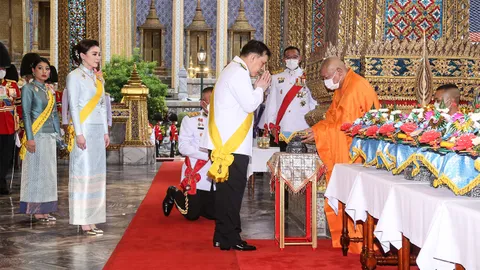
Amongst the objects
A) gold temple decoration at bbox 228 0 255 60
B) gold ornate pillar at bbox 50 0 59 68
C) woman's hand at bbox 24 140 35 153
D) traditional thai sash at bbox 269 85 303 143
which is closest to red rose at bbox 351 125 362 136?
woman's hand at bbox 24 140 35 153

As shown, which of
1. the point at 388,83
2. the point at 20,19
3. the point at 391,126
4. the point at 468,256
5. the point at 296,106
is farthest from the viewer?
the point at 20,19

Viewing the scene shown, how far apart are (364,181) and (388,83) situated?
2460mm

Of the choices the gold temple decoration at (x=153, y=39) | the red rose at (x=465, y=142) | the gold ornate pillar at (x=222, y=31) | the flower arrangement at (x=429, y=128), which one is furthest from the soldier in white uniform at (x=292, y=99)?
the gold temple decoration at (x=153, y=39)

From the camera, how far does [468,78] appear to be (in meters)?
7.59

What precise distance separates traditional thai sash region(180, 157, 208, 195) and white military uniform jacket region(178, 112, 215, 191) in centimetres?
3

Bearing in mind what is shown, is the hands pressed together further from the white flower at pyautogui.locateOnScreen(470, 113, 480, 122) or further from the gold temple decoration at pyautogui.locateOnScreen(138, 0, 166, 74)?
the gold temple decoration at pyautogui.locateOnScreen(138, 0, 166, 74)

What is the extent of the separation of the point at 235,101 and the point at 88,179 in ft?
5.55

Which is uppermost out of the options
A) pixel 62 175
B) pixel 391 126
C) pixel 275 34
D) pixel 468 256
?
pixel 275 34

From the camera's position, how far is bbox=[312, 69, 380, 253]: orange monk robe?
6.61m

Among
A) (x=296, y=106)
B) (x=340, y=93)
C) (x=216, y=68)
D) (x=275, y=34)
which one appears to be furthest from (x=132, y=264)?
(x=216, y=68)

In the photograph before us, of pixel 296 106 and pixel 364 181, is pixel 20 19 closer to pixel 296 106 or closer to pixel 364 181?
pixel 296 106

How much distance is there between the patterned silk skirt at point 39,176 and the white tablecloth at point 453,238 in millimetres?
5061

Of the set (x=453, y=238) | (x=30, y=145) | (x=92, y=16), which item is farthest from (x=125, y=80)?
(x=453, y=238)

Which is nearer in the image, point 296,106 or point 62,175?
point 296,106
